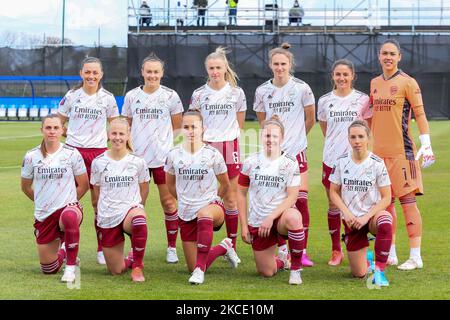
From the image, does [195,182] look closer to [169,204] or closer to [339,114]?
[169,204]

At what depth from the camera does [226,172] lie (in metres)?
7.34

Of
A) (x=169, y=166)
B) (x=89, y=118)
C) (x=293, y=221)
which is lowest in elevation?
(x=293, y=221)

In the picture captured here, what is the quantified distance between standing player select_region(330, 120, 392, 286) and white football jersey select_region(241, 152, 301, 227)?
0.39 meters

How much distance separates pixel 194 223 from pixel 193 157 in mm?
553

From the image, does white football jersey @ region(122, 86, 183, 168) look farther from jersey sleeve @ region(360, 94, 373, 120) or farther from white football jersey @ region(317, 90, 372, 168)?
jersey sleeve @ region(360, 94, 373, 120)

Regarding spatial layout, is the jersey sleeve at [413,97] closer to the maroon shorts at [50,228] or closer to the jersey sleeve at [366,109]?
the jersey sleeve at [366,109]

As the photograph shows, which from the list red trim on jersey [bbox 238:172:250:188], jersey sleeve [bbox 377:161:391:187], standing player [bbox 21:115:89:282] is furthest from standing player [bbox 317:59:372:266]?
standing player [bbox 21:115:89:282]

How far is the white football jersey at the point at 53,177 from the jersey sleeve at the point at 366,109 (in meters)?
2.56

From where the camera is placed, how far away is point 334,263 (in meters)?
7.64

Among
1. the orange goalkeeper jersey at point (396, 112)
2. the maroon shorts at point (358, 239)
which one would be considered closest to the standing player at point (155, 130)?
the maroon shorts at point (358, 239)

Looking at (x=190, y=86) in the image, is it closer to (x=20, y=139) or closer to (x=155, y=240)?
(x=20, y=139)

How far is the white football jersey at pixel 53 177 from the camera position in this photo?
7238 mm

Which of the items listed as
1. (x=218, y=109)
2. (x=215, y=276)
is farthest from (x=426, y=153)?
(x=215, y=276)

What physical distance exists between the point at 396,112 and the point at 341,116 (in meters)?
0.51
